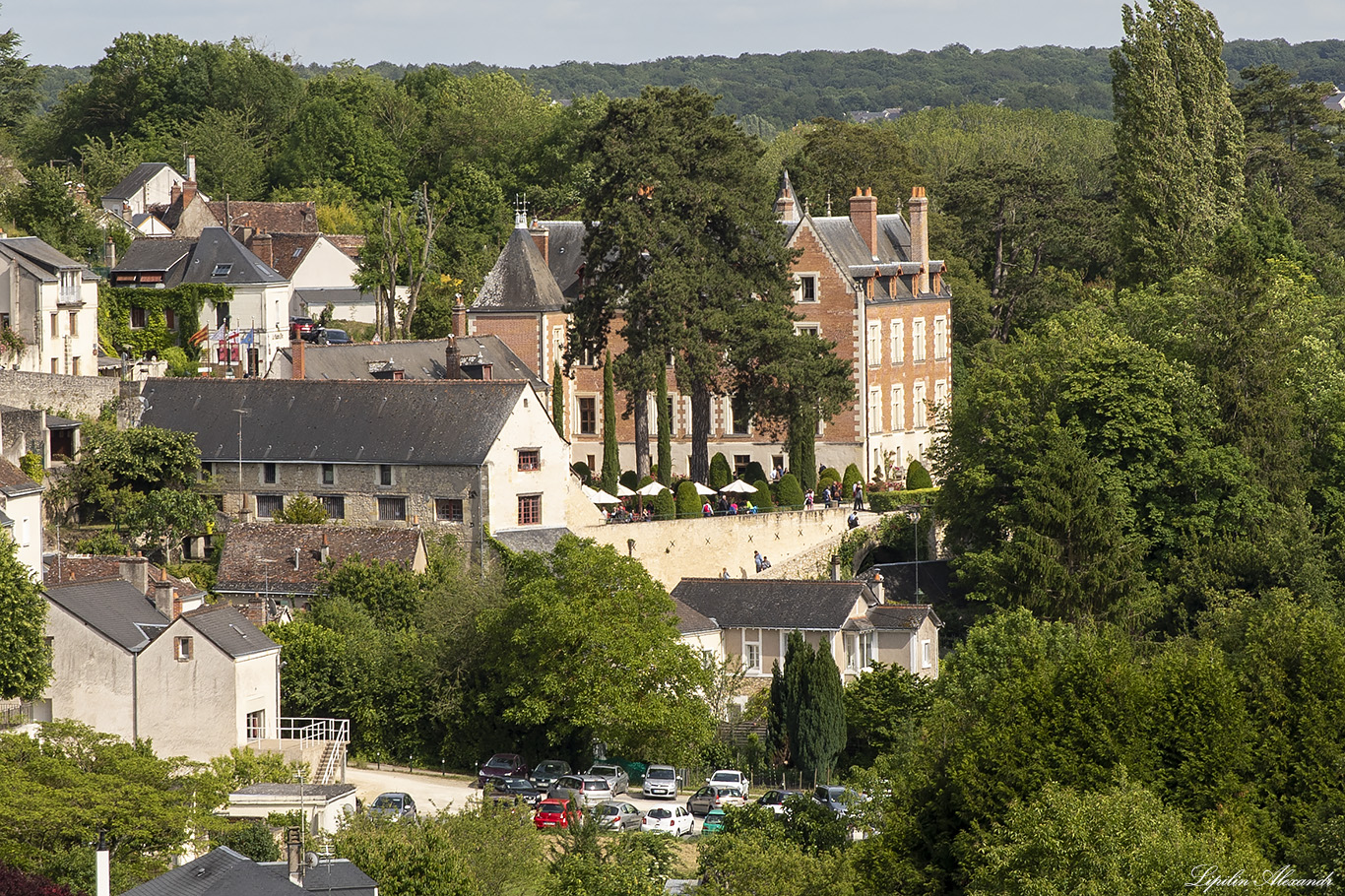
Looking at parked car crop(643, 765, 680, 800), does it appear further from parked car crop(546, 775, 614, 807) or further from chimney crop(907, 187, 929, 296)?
chimney crop(907, 187, 929, 296)

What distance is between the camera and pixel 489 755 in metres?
50.6

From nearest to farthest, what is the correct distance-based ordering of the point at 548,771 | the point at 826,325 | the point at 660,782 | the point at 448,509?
the point at 660,782 < the point at 548,771 < the point at 448,509 < the point at 826,325

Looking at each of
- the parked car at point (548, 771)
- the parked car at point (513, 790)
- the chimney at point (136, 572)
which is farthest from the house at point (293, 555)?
the parked car at point (513, 790)

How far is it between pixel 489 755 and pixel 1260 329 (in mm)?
27322

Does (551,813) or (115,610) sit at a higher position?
(115,610)

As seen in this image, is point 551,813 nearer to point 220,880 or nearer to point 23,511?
point 220,880

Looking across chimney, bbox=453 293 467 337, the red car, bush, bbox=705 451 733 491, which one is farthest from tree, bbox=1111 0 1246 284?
the red car

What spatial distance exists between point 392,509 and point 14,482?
12.0 m

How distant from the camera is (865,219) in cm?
8031

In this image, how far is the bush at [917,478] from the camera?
7394cm

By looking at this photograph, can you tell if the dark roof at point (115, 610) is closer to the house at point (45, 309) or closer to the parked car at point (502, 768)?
the parked car at point (502, 768)

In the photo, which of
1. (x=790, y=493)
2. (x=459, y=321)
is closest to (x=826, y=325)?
(x=790, y=493)

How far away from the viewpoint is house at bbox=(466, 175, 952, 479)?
2977 inches

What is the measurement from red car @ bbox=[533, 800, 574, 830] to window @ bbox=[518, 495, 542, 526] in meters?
14.5
